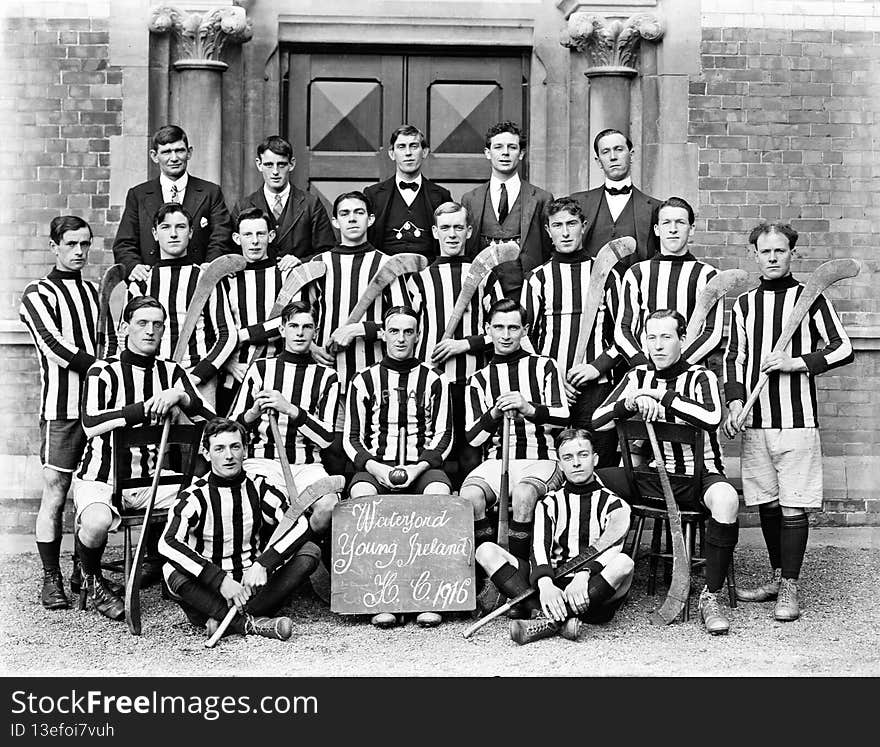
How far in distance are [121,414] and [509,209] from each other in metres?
2.23

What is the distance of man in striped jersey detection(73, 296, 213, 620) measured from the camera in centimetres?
573

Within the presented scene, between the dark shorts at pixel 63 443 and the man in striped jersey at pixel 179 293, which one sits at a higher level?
the man in striped jersey at pixel 179 293

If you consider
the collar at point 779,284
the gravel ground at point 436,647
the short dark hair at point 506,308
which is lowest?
the gravel ground at point 436,647

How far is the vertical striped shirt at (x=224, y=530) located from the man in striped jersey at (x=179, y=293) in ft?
2.74

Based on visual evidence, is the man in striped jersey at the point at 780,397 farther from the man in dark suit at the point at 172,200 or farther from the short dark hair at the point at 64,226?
the short dark hair at the point at 64,226

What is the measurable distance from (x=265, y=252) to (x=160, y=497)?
134 centimetres

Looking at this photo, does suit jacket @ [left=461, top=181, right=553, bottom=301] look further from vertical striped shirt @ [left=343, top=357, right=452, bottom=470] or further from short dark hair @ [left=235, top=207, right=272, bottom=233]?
short dark hair @ [left=235, top=207, right=272, bottom=233]

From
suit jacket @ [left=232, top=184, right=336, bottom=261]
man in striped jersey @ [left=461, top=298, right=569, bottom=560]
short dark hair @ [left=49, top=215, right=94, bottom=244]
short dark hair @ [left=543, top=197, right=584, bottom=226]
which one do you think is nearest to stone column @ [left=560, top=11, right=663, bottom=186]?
short dark hair @ [left=543, top=197, right=584, bottom=226]

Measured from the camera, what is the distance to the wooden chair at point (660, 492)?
5.76 metres

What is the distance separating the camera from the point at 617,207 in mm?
→ 6664

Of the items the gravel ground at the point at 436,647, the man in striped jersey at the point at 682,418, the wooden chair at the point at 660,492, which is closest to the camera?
the gravel ground at the point at 436,647


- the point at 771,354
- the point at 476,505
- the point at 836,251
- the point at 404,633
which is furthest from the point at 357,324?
the point at 836,251

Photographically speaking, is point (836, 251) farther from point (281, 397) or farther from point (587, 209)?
point (281, 397)

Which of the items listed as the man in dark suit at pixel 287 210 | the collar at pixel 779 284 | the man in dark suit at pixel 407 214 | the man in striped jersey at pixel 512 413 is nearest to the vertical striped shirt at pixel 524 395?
the man in striped jersey at pixel 512 413
